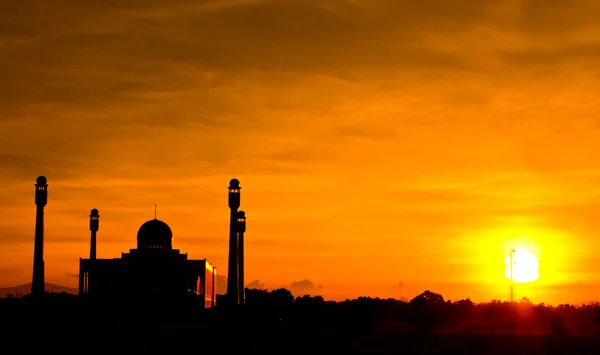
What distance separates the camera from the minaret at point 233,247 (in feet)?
449

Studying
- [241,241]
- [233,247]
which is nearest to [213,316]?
[233,247]

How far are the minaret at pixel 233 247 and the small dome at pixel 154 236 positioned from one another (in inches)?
402

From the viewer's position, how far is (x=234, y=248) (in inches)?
5384

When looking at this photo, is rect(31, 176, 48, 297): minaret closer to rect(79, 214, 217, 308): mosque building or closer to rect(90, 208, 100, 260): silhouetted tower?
rect(79, 214, 217, 308): mosque building

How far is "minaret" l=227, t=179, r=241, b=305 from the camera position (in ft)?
449

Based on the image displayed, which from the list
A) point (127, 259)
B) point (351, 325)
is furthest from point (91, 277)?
point (351, 325)

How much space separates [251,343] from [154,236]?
2969 inches

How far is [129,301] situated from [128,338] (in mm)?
66088

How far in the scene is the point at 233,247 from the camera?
449 feet

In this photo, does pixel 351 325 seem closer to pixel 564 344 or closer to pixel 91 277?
pixel 564 344

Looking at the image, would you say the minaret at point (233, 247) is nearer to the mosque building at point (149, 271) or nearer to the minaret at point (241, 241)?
the mosque building at point (149, 271)

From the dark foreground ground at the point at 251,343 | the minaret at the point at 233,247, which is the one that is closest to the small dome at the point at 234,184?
the minaret at the point at 233,247

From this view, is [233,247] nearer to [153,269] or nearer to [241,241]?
[153,269]

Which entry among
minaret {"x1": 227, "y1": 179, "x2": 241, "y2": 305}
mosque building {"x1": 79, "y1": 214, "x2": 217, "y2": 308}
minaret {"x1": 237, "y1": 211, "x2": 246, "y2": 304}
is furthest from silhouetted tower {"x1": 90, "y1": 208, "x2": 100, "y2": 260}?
minaret {"x1": 227, "y1": 179, "x2": 241, "y2": 305}
